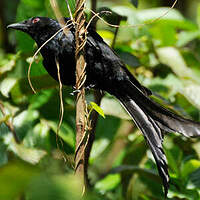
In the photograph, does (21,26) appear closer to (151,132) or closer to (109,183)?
Answer: (151,132)

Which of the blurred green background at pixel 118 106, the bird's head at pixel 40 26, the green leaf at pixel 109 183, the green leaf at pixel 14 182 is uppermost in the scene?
the green leaf at pixel 14 182

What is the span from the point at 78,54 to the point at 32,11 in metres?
0.93

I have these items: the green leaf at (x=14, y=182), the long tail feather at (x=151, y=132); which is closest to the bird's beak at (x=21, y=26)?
the long tail feather at (x=151, y=132)

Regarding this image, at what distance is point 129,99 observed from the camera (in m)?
1.75

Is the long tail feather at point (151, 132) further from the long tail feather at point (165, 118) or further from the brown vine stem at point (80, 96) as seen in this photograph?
the brown vine stem at point (80, 96)

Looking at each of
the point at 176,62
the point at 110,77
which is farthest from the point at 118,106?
the point at 176,62

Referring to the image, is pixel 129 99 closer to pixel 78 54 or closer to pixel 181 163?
pixel 181 163

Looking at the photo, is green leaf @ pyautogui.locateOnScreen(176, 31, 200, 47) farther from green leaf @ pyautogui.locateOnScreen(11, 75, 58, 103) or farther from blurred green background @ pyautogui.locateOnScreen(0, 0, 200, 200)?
green leaf @ pyautogui.locateOnScreen(11, 75, 58, 103)

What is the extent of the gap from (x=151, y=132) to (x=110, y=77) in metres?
0.39

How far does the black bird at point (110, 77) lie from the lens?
1.49m

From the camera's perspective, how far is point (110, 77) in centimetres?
181

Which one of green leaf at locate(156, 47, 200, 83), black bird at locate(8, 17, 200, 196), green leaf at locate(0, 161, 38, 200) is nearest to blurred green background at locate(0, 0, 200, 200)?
green leaf at locate(156, 47, 200, 83)

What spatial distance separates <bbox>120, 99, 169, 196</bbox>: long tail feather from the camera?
1.40m

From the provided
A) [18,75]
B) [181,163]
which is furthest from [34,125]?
[181,163]
